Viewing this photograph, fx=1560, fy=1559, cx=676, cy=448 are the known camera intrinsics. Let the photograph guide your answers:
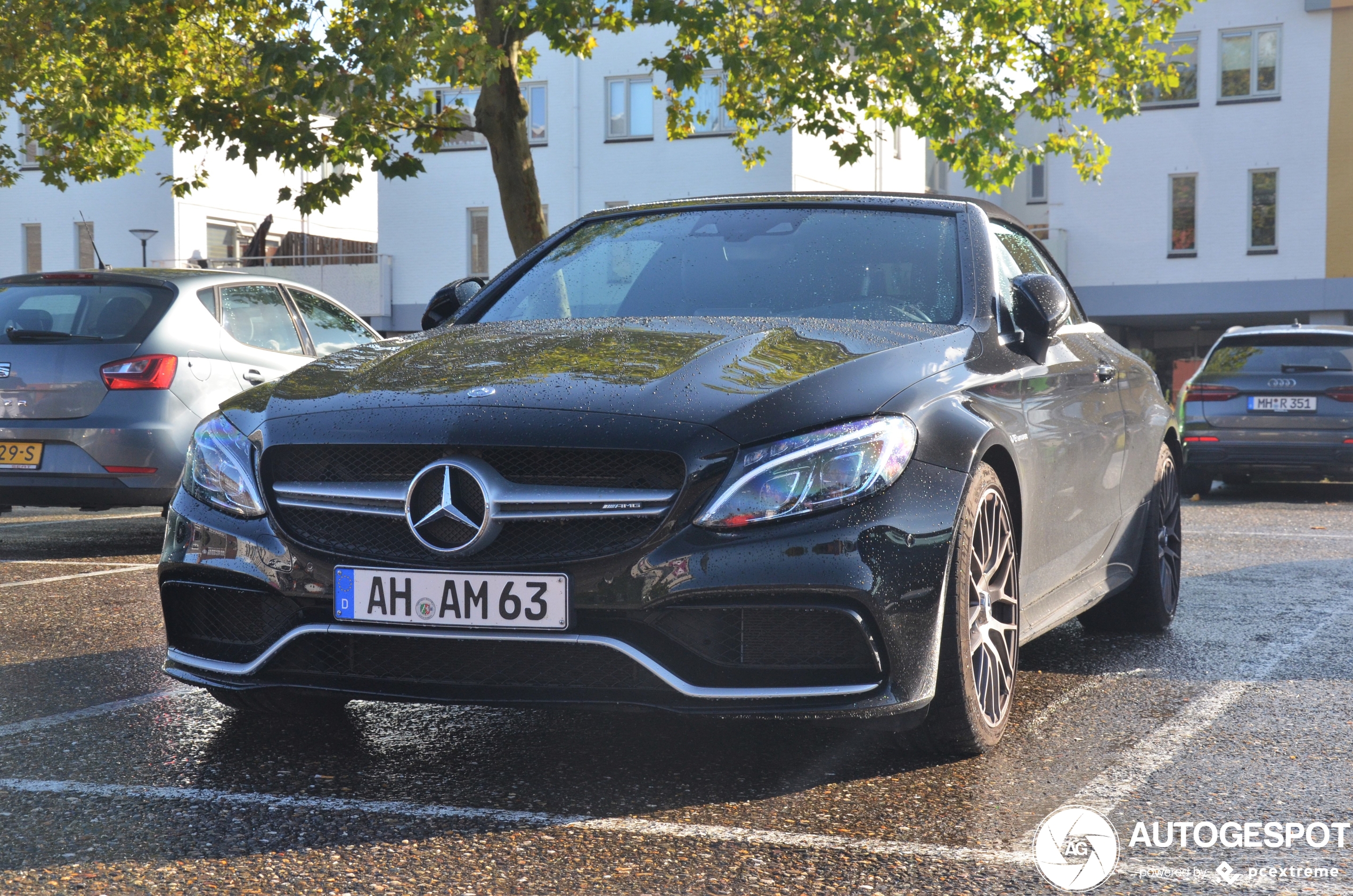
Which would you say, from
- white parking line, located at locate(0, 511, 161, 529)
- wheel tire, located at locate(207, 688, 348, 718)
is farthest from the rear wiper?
wheel tire, located at locate(207, 688, 348, 718)

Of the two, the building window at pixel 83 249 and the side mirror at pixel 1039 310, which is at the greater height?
the building window at pixel 83 249

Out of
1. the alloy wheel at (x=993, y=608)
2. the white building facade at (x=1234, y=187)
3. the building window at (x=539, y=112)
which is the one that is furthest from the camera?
the white building facade at (x=1234, y=187)

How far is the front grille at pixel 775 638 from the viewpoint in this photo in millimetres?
3432

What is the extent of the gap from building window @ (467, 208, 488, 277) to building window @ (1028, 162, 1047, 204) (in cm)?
1419

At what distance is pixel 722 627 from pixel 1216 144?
33245mm

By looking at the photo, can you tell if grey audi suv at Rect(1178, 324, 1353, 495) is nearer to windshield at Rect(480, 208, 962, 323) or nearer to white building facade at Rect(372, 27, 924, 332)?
windshield at Rect(480, 208, 962, 323)

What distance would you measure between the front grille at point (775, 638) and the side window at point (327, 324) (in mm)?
6972

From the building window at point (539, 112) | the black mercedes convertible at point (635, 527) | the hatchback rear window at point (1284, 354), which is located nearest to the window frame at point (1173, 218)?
the building window at point (539, 112)

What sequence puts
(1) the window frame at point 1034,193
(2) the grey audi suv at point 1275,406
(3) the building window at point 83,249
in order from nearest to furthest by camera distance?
(2) the grey audi suv at point 1275,406 → (3) the building window at point 83,249 → (1) the window frame at point 1034,193

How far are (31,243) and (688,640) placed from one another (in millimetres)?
35936

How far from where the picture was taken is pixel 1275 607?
6887 millimetres

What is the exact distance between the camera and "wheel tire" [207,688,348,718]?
12.3ft

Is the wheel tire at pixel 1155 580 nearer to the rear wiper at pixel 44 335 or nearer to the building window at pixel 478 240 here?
the rear wiper at pixel 44 335

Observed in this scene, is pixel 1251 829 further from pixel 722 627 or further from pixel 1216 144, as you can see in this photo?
pixel 1216 144
